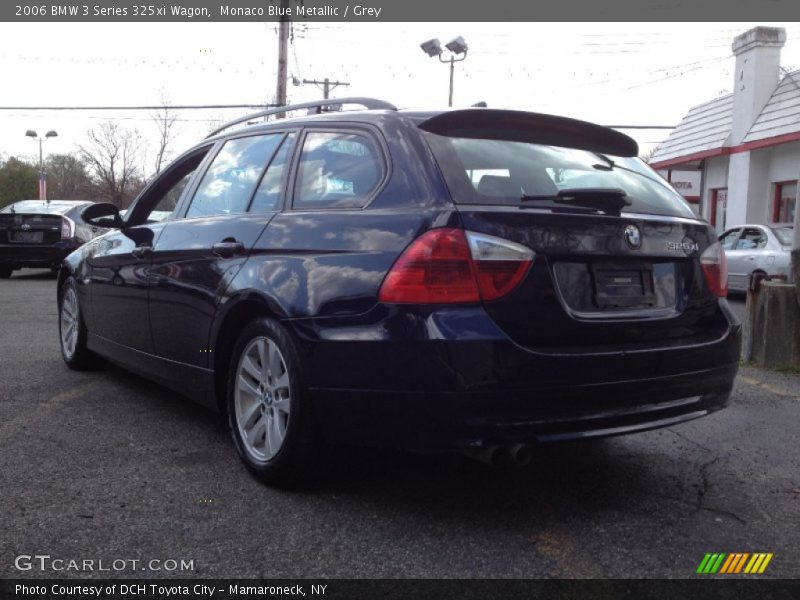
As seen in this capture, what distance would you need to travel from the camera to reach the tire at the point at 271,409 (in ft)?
10.3

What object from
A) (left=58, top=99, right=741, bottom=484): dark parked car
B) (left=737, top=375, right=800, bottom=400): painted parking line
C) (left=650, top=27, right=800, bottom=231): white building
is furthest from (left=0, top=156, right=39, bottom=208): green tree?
(left=58, top=99, right=741, bottom=484): dark parked car

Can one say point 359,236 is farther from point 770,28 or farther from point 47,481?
point 770,28

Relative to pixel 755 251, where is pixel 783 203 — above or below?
above

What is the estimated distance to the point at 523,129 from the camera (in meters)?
3.36

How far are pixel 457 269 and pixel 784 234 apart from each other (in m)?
12.2

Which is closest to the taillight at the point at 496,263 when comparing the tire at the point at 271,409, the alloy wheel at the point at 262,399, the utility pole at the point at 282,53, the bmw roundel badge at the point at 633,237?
the bmw roundel badge at the point at 633,237

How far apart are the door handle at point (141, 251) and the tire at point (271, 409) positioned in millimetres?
1185

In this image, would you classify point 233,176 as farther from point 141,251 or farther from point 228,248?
point 141,251

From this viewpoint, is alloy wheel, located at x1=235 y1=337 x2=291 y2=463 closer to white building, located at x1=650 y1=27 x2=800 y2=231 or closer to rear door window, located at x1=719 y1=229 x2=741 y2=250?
A: rear door window, located at x1=719 y1=229 x2=741 y2=250

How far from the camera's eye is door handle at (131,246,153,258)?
4488 mm

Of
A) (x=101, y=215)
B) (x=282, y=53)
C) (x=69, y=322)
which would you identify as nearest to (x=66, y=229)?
(x=69, y=322)

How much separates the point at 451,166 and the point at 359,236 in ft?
1.46

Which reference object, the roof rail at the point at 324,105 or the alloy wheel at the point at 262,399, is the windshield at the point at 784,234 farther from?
the alloy wheel at the point at 262,399
